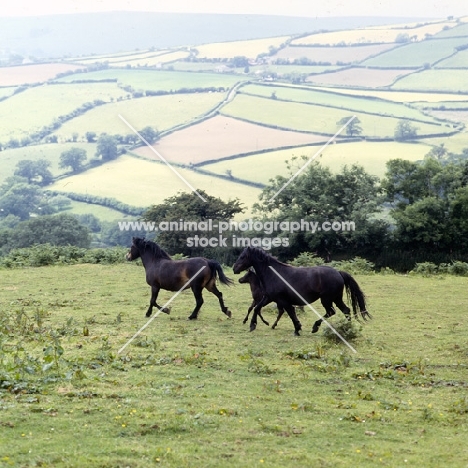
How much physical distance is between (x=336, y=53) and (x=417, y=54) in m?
11.0

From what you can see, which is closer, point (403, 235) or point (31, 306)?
point (31, 306)

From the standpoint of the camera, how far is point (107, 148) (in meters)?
64.6

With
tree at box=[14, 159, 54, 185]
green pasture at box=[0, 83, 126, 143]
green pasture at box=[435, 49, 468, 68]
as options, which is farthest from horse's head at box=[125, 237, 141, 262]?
green pasture at box=[435, 49, 468, 68]

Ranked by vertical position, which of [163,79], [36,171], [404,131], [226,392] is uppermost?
[163,79]

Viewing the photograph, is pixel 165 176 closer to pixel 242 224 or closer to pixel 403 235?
pixel 242 224

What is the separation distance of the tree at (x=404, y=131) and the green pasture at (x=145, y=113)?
1776 cm

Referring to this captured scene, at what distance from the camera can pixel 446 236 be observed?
35625mm

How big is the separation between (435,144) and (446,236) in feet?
109

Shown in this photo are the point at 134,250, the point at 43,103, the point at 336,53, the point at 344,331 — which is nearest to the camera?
the point at 344,331

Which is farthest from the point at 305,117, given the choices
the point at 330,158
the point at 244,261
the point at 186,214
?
the point at 244,261

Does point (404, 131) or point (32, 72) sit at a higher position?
point (32, 72)

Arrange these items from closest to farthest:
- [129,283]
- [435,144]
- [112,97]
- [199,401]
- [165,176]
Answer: [199,401] < [129,283] < [165,176] < [435,144] < [112,97]

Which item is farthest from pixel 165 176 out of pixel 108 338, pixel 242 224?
pixel 108 338

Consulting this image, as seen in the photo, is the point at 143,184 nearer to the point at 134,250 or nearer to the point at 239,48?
the point at 134,250
